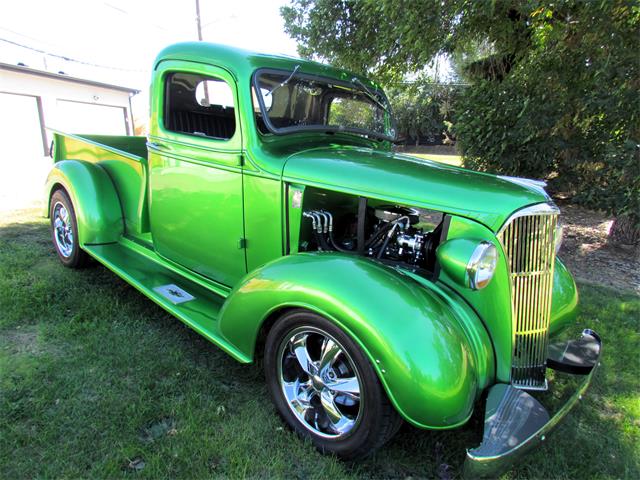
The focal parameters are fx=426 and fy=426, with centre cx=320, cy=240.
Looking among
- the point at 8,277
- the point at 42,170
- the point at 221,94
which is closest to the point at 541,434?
the point at 221,94

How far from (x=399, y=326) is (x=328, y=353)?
0.43 m

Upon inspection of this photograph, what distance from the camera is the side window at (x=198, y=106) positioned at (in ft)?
10.6

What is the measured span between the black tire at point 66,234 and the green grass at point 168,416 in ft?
2.04

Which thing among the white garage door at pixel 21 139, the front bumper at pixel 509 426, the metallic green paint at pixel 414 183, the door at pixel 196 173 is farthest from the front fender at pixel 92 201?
the white garage door at pixel 21 139

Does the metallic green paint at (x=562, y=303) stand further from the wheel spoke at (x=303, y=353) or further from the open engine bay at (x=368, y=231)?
the wheel spoke at (x=303, y=353)

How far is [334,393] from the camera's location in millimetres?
2129

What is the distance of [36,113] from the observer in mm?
15461

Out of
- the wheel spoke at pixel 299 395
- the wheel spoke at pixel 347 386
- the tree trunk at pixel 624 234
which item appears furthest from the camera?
the tree trunk at pixel 624 234

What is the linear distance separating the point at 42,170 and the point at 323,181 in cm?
1395

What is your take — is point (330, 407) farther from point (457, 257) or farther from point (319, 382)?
point (457, 257)

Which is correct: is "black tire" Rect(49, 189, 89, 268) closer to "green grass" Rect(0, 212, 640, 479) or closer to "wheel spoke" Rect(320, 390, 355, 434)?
"green grass" Rect(0, 212, 640, 479)

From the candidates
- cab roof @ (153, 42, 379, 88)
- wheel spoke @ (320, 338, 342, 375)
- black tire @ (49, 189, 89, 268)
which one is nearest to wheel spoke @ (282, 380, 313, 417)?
wheel spoke @ (320, 338, 342, 375)

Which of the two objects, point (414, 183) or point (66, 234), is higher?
point (414, 183)

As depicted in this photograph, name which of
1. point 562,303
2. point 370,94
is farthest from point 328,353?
point 370,94
